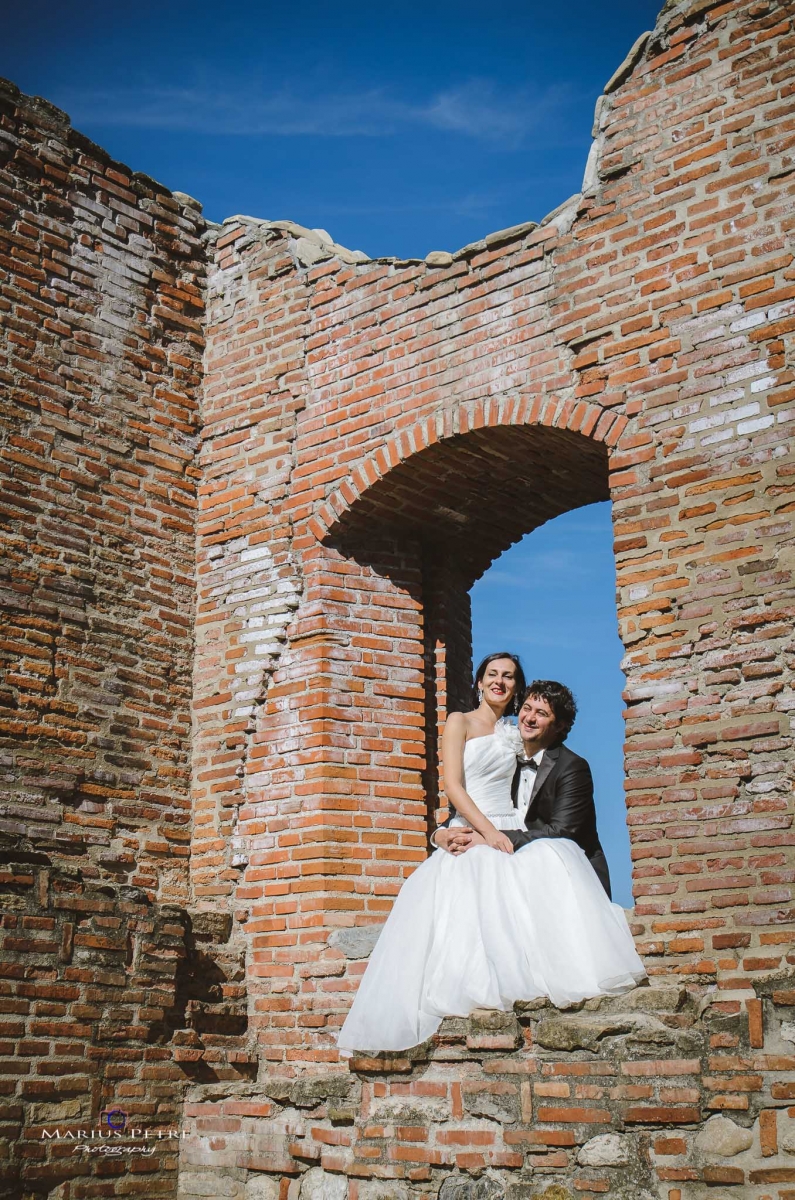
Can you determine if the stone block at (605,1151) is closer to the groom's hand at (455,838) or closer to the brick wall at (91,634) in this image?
the groom's hand at (455,838)

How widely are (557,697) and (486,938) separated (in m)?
1.31

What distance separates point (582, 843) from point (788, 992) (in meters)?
1.43

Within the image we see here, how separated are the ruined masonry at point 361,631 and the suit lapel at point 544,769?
446 millimetres

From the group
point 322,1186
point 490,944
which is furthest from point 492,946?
A: point 322,1186

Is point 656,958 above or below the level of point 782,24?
below

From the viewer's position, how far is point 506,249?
6.44m

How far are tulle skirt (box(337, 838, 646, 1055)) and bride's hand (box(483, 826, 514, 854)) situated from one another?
9 centimetres

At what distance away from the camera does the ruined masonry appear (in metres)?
4.68

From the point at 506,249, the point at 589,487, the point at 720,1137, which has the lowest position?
the point at 720,1137

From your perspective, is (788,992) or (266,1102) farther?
(266,1102)

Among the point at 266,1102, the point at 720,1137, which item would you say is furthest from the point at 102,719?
the point at 720,1137

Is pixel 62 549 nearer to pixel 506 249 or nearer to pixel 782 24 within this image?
pixel 506 249

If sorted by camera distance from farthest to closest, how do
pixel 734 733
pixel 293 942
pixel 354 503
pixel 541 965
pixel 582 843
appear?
pixel 354 503 < pixel 293 942 < pixel 582 843 < pixel 734 733 < pixel 541 965

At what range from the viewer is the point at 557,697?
18.8ft
